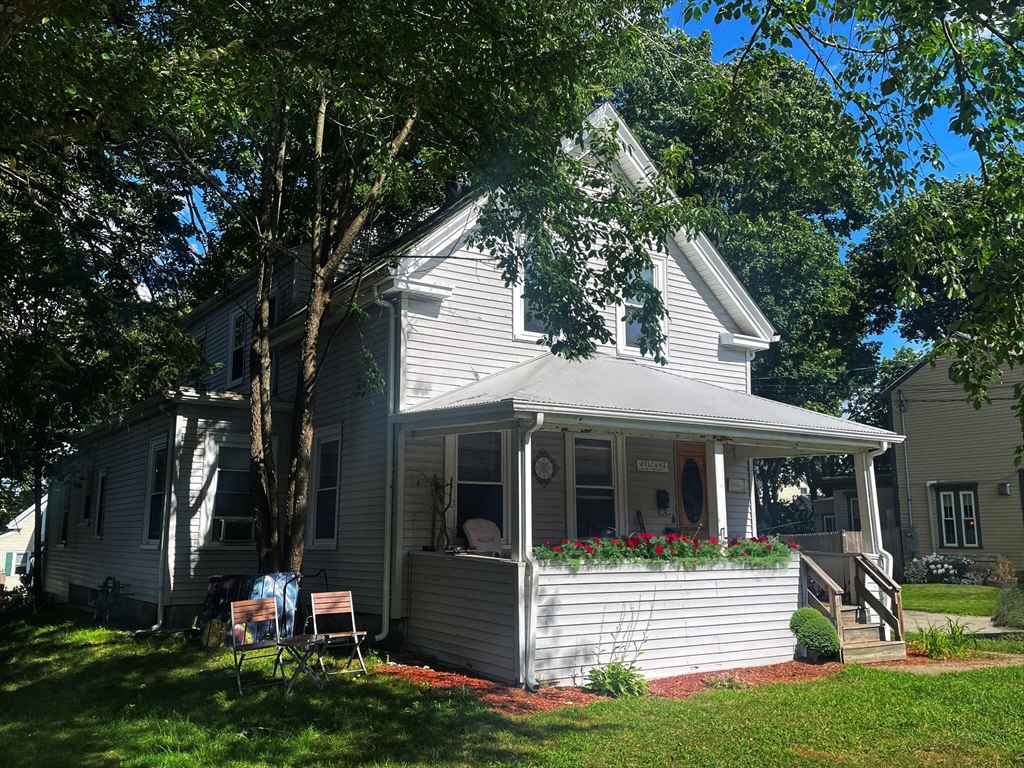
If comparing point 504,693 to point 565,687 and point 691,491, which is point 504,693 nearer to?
point 565,687

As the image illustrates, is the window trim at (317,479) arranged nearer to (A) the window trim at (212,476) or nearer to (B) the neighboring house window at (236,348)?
(A) the window trim at (212,476)

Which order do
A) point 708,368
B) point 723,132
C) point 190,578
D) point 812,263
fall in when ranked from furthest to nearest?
1. point 812,263
2. point 708,368
3. point 190,578
4. point 723,132

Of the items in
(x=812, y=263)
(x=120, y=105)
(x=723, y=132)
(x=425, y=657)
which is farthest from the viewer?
(x=812, y=263)

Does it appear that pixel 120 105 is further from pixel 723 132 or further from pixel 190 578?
pixel 190 578

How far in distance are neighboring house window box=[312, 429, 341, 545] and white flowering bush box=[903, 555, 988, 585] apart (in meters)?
18.6

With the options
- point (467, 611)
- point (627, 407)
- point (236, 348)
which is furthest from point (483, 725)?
point (236, 348)

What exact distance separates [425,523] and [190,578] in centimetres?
414

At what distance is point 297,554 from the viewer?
1183 cm

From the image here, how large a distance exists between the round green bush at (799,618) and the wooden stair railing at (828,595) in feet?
0.81

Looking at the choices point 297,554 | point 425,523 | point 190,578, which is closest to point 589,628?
point 425,523

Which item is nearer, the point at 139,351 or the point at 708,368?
the point at 139,351

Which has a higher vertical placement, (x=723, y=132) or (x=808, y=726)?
(x=723, y=132)

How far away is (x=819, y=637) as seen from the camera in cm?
1127

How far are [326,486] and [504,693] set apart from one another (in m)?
→ 6.01
